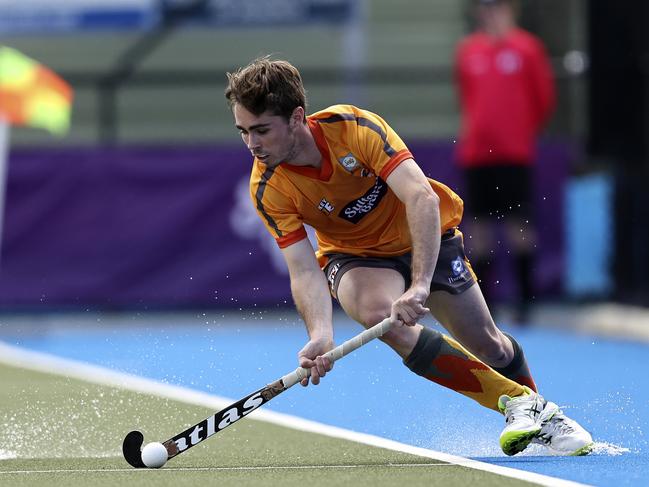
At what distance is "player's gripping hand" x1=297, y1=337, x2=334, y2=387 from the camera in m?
5.83

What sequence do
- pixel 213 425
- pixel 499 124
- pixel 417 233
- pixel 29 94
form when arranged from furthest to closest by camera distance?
1. pixel 29 94
2. pixel 499 124
3. pixel 213 425
4. pixel 417 233

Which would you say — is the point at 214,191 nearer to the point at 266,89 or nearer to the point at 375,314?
the point at 375,314

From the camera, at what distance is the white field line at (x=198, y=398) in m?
5.69

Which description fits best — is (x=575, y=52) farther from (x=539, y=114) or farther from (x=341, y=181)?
(x=341, y=181)

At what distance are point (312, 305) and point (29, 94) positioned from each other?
7249 millimetres

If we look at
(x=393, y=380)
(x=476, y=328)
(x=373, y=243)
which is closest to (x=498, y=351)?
(x=476, y=328)

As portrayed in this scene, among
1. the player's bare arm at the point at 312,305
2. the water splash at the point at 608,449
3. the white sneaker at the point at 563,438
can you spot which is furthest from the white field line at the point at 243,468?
the water splash at the point at 608,449

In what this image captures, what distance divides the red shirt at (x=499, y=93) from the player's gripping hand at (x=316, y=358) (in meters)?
6.18

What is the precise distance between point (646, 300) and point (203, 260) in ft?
11.5

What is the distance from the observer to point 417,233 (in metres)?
5.82

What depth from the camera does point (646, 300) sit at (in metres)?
11.9

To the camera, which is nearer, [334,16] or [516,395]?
[516,395]

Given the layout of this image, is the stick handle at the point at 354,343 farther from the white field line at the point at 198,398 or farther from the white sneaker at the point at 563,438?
the white sneaker at the point at 563,438

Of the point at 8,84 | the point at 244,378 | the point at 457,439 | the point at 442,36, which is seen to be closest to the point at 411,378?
the point at 244,378
